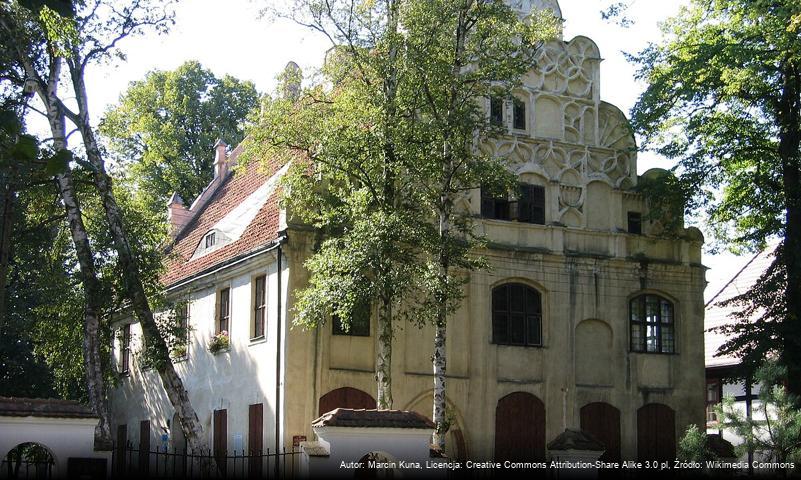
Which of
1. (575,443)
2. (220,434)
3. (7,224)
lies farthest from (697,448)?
(7,224)

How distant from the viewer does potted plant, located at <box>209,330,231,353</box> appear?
93.4 feet

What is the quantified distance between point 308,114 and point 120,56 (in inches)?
172

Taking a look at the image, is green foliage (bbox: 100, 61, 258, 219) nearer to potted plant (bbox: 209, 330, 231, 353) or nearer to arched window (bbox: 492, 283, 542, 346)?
potted plant (bbox: 209, 330, 231, 353)

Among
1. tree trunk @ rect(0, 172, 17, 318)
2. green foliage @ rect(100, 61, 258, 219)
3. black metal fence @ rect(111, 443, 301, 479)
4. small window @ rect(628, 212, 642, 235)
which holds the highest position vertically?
green foliage @ rect(100, 61, 258, 219)

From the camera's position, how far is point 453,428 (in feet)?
87.7

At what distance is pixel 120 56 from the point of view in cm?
2323

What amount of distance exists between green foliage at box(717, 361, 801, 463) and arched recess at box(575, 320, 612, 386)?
6595 millimetres

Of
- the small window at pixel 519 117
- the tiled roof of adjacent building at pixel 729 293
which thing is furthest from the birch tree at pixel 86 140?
the tiled roof of adjacent building at pixel 729 293

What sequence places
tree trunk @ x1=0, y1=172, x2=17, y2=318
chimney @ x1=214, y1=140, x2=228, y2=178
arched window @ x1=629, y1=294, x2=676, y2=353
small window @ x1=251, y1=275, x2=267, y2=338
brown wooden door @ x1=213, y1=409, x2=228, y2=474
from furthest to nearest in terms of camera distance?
chimney @ x1=214, y1=140, x2=228, y2=178 → arched window @ x1=629, y1=294, x2=676, y2=353 → brown wooden door @ x1=213, y1=409, x2=228, y2=474 → small window @ x1=251, y1=275, x2=267, y2=338 → tree trunk @ x1=0, y1=172, x2=17, y2=318

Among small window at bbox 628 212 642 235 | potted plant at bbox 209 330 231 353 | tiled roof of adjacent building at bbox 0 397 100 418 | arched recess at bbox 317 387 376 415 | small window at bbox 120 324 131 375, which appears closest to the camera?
tiled roof of adjacent building at bbox 0 397 100 418

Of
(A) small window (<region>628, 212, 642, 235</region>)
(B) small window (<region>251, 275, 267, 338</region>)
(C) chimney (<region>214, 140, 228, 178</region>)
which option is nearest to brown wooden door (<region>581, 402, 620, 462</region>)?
(A) small window (<region>628, 212, 642, 235</region>)

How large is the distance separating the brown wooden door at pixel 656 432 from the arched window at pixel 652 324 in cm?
165

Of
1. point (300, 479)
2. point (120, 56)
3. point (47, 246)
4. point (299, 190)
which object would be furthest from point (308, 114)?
point (300, 479)

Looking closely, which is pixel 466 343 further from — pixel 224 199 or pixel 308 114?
pixel 224 199
